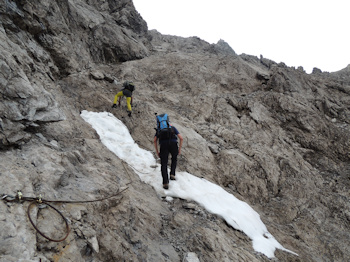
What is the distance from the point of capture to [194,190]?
7898 millimetres

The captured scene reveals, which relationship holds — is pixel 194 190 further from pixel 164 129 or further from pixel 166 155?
pixel 164 129

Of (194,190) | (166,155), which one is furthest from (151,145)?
(194,190)

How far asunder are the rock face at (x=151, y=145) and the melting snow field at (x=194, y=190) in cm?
43

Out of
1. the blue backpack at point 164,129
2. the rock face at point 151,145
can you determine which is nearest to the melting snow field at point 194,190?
the rock face at point 151,145

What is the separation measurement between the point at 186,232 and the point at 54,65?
499 inches

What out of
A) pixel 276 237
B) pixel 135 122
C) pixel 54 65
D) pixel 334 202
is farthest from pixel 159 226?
pixel 54 65

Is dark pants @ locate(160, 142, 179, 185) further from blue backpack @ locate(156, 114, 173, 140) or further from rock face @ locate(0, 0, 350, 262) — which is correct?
rock face @ locate(0, 0, 350, 262)

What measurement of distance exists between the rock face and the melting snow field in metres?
A: 0.43

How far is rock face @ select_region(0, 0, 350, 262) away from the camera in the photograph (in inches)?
172

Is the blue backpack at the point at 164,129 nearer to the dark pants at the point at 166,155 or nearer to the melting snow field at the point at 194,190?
the dark pants at the point at 166,155

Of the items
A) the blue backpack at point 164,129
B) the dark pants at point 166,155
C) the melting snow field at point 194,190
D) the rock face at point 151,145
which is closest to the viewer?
the rock face at point 151,145

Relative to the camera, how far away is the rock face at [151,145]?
4375 mm

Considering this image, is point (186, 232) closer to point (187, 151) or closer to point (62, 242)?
point (62, 242)

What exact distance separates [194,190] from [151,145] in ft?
12.0
